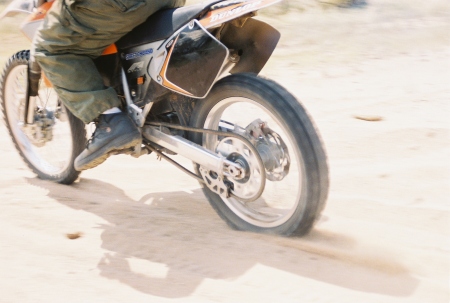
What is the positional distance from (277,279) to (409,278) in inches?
22.3

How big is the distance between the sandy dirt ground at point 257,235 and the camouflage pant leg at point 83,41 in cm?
69

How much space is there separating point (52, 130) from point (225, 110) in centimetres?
145

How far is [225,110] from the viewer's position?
3.42 m

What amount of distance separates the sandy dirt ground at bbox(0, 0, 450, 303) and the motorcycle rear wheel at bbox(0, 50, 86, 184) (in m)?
0.11

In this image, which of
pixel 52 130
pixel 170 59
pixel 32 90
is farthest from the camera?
pixel 52 130

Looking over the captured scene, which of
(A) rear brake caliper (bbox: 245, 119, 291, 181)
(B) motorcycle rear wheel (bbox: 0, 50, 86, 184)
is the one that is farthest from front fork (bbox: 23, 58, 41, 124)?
(A) rear brake caliper (bbox: 245, 119, 291, 181)

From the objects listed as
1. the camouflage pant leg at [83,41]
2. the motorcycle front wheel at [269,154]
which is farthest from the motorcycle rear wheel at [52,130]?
the motorcycle front wheel at [269,154]

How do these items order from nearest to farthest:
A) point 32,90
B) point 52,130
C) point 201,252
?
point 201,252 < point 32,90 < point 52,130

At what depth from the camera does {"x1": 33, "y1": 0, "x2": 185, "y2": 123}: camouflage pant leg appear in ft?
10.8

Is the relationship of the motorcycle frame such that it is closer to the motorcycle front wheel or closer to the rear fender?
the rear fender

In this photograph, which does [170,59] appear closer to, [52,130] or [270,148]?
[270,148]

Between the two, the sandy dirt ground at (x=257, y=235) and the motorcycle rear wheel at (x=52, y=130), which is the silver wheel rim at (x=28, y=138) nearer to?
the motorcycle rear wheel at (x=52, y=130)

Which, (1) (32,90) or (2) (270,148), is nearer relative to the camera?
(2) (270,148)

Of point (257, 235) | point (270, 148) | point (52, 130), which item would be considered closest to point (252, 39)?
point (270, 148)
